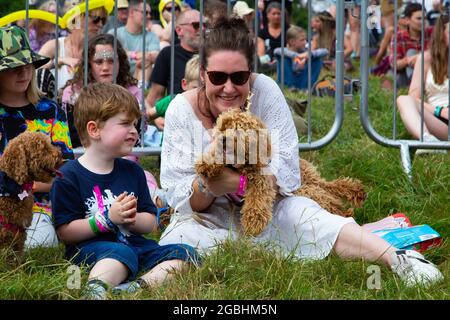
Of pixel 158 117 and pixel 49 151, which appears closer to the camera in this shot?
pixel 49 151

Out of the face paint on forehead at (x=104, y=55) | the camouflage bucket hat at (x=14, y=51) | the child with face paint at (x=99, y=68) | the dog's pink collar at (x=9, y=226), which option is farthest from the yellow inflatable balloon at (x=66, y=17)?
the dog's pink collar at (x=9, y=226)

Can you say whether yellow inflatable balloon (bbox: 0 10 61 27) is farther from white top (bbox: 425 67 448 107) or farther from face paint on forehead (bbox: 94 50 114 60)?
white top (bbox: 425 67 448 107)

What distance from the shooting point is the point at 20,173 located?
4.12 metres

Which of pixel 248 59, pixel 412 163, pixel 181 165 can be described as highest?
pixel 248 59

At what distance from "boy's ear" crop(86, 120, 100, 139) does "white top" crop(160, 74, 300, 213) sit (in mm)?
494

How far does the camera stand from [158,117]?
276 inches

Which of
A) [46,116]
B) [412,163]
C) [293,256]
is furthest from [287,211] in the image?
[412,163]

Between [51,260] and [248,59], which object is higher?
[248,59]

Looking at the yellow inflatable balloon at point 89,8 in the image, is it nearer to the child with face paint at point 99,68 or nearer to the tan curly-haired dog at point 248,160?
the child with face paint at point 99,68

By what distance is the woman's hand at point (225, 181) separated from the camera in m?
4.45

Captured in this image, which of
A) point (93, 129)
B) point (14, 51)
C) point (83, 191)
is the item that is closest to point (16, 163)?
point (83, 191)
